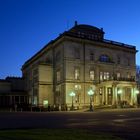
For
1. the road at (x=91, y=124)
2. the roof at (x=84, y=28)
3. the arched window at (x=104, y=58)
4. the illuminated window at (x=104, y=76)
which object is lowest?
the road at (x=91, y=124)

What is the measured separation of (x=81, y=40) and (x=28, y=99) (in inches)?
1043

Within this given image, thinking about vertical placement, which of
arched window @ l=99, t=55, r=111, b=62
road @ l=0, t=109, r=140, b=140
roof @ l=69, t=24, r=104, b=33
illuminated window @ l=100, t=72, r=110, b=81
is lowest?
road @ l=0, t=109, r=140, b=140

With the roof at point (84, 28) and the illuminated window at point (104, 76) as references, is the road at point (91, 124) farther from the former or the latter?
the roof at point (84, 28)

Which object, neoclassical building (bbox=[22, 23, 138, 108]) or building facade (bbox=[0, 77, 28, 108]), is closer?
neoclassical building (bbox=[22, 23, 138, 108])

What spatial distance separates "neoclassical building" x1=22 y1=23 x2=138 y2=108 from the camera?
212ft

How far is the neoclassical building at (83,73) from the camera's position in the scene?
64625 millimetres

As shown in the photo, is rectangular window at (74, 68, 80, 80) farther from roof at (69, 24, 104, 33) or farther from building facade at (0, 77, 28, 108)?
building facade at (0, 77, 28, 108)

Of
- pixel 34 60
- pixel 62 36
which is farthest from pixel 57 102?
pixel 34 60

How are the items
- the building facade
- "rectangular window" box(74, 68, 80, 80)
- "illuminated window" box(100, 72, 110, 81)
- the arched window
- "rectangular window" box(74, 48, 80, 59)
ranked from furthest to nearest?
the building facade < the arched window < "illuminated window" box(100, 72, 110, 81) < "rectangular window" box(74, 48, 80, 59) < "rectangular window" box(74, 68, 80, 80)

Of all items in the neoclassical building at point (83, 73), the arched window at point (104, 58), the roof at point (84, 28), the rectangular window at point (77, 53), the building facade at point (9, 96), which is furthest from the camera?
the building facade at point (9, 96)

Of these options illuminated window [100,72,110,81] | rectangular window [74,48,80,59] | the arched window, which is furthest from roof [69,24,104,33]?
illuminated window [100,72,110,81]

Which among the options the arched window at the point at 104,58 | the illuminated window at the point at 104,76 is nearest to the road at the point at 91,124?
the illuminated window at the point at 104,76

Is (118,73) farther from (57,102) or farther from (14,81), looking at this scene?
(14,81)

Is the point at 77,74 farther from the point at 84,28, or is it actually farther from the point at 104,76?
the point at 84,28
